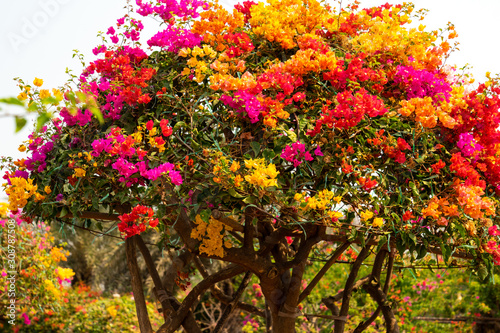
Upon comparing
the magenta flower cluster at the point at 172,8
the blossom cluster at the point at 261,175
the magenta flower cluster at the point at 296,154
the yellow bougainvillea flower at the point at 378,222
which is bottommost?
the yellow bougainvillea flower at the point at 378,222

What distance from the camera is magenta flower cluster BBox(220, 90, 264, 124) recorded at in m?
2.62

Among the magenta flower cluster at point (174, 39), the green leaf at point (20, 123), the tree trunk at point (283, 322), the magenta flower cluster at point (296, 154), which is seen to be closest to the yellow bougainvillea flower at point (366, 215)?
the magenta flower cluster at point (296, 154)

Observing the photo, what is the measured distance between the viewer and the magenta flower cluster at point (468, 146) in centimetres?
275

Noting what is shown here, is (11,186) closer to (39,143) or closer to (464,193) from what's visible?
(39,143)

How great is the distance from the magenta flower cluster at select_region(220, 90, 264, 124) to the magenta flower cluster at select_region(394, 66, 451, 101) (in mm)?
918

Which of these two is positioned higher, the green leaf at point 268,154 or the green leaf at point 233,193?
the green leaf at point 268,154

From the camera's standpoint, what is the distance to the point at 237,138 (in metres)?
2.78

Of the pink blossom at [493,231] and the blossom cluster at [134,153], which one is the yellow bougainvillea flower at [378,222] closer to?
the pink blossom at [493,231]

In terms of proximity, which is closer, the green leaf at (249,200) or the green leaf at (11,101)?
the green leaf at (11,101)

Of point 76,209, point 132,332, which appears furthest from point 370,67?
point 132,332

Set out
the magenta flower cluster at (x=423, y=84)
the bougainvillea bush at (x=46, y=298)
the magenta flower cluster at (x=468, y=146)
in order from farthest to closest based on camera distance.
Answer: the bougainvillea bush at (x=46, y=298)
the magenta flower cluster at (x=423, y=84)
the magenta flower cluster at (x=468, y=146)

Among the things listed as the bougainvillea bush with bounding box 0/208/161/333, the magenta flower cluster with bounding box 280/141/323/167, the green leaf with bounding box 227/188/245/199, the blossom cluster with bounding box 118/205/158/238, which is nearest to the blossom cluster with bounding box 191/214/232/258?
the blossom cluster with bounding box 118/205/158/238

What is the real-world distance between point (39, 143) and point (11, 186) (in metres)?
0.34

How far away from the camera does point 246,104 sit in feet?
8.61
